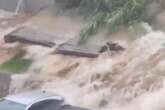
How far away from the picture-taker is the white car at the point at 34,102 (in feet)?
30.5

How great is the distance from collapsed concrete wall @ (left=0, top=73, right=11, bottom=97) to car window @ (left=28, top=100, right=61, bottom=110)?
2.99m

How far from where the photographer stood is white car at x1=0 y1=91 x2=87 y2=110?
9.29m

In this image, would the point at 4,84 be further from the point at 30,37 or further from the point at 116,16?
the point at 116,16

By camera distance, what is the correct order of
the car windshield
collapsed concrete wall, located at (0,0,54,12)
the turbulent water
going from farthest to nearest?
collapsed concrete wall, located at (0,0,54,12) → the turbulent water → the car windshield

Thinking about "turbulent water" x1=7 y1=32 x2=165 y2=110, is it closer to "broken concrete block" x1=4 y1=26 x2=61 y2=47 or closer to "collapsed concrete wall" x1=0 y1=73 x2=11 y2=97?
"collapsed concrete wall" x1=0 y1=73 x2=11 y2=97

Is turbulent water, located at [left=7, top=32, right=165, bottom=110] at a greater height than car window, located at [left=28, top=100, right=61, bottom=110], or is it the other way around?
turbulent water, located at [left=7, top=32, right=165, bottom=110]

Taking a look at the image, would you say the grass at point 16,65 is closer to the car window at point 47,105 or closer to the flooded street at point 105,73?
the flooded street at point 105,73

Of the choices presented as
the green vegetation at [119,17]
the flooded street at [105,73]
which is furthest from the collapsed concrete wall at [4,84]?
the green vegetation at [119,17]

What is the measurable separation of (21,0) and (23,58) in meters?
3.47

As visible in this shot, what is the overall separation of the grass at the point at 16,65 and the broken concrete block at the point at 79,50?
74 centimetres

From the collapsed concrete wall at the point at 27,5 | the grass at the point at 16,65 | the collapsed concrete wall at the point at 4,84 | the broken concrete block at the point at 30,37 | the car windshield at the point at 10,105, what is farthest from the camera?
the collapsed concrete wall at the point at 27,5

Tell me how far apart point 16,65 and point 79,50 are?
4.79 ft

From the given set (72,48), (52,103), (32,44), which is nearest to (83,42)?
(72,48)

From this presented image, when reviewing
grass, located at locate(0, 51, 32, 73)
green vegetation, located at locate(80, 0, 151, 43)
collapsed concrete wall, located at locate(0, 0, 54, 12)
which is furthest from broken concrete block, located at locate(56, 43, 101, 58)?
collapsed concrete wall, located at locate(0, 0, 54, 12)
